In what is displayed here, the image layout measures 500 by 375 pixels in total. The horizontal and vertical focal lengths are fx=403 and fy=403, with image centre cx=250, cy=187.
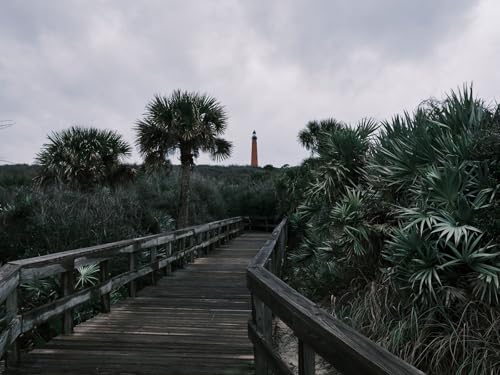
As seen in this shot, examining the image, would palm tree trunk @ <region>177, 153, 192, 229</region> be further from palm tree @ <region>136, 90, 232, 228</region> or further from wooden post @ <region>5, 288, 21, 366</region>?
wooden post @ <region>5, 288, 21, 366</region>

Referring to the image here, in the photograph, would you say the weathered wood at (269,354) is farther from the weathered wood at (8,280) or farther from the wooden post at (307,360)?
the weathered wood at (8,280)

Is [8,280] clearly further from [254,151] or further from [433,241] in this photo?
[254,151]

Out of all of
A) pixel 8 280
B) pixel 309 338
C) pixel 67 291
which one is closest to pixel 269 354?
pixel 309 338

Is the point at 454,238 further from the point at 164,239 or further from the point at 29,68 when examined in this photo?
the point at 29,68

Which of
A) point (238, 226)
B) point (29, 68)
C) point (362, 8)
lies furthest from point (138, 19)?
point (238, 226)

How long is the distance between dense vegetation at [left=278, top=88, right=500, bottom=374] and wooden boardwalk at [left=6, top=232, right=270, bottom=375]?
1.47 m

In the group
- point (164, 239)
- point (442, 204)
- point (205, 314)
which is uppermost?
point (442, 204)

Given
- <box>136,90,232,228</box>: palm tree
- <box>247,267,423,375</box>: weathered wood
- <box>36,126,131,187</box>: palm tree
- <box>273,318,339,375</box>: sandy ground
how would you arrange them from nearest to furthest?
1. <box>247,267,423,375</box>: weathered wood
2. <box>273,318,339,375</box>: sandy ground
3. <box>36,126,131,187</box>: palm tree
4. <box>136,90,232,228</box>: palm tree

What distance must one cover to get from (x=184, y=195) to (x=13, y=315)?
1090 cm

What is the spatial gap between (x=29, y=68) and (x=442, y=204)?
10255 millimetres

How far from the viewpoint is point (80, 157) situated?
13.2 m

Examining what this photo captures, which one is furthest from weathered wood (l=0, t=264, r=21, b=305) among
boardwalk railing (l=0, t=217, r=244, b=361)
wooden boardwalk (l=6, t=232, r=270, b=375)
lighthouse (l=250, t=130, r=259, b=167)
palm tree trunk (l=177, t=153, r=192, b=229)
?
lighthouse (l=250, t=130, r=259, b=167)

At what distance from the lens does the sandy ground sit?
4.13m

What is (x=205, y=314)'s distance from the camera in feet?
17.9
